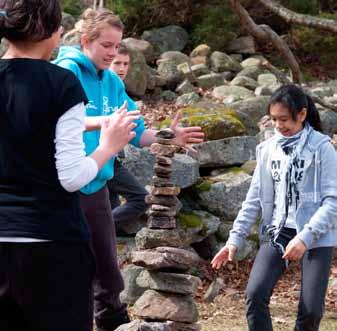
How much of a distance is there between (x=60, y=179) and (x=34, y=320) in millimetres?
490

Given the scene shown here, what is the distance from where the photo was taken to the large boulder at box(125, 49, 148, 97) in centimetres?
1316

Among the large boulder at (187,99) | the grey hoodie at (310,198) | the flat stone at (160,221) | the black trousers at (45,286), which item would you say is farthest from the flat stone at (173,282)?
the large boulder at (187,99)

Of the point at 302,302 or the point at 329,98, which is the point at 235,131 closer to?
the point at 302,302

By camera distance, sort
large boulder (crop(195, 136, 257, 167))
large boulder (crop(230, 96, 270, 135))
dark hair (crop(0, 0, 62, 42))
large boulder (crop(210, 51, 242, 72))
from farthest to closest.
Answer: large boulder (crop(210, 51, 242, 72))
large boulder (crop(230, 96, 270, 135))
large boulder (crop(195, 136, 257, 167))
dark hair (crop(0, 0, 62, 42))

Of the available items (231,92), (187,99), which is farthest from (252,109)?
(231,92)

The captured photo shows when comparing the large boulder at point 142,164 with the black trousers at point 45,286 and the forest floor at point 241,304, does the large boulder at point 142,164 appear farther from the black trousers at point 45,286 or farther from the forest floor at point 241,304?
the black trousers at point 45,286

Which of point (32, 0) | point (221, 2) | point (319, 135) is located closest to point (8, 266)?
point (32, 0)

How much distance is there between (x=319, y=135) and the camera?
434 centimetres

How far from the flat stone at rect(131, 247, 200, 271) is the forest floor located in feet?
3.00

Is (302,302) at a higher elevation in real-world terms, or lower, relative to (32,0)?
lower

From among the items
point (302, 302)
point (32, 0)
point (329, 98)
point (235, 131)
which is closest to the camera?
point (32, 0)

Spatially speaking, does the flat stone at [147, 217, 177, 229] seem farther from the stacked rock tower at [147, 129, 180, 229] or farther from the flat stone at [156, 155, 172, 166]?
the flat stone at [156, 155, 172, 166]

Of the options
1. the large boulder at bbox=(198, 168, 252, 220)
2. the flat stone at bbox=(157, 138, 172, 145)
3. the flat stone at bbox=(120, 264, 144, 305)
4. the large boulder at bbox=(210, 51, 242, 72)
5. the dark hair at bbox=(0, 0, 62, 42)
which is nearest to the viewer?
the dark hair at bbox=(0, 0, 62, 42)

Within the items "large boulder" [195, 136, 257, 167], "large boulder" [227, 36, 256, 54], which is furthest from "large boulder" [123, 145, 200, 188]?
"large boulder" [227, 36, 256, 54]
